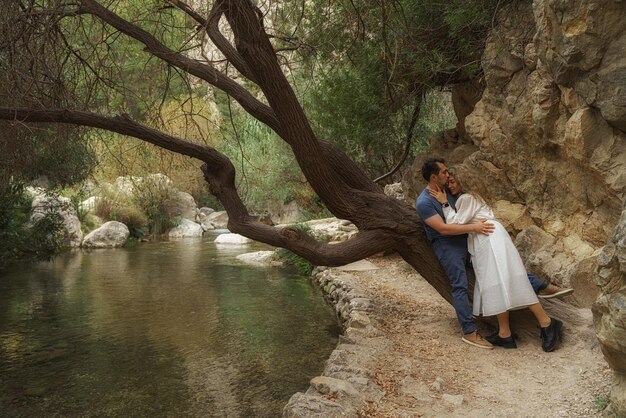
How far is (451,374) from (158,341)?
4473 millimetres

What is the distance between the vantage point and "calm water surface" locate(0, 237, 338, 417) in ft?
19.5

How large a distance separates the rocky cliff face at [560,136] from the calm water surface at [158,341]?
302cm

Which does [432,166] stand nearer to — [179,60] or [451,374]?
[451,374]

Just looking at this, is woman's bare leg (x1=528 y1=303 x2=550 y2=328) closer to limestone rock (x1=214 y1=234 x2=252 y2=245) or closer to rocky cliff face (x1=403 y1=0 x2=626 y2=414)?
rocky cliff face (x1=403 y1=0 x2=626 y2=414)

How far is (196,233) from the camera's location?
2580cm

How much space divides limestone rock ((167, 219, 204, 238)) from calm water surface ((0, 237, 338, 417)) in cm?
1124

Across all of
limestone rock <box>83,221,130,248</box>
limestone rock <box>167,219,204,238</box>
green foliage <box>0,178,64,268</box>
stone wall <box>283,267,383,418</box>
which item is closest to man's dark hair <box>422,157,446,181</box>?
stone wall <box>283,267,383,418</box>

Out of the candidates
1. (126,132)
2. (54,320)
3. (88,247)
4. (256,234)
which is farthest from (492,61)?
(88,247)

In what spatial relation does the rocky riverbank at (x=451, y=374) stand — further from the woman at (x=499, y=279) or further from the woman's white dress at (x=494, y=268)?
the woman's white dress at (x=494, y=268)

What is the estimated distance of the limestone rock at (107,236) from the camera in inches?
794

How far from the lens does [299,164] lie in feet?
20.2

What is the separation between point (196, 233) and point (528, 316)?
69.4 feet

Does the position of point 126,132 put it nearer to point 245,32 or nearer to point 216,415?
point 245,32

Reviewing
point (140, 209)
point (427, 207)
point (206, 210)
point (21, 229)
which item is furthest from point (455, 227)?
point (206, 210)
